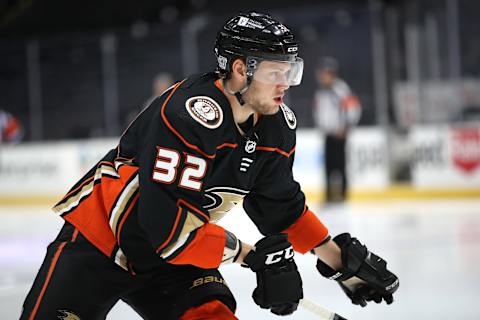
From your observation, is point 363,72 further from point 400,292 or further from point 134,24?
point 134,24

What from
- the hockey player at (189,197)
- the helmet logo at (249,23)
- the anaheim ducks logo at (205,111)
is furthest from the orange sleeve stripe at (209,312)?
the helmet logo at (249,23)

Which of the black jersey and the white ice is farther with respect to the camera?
the white ice

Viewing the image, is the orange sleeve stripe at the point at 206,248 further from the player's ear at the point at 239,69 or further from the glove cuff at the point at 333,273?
the glove cuff at the point at 333,273

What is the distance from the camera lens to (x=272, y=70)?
2195 mm

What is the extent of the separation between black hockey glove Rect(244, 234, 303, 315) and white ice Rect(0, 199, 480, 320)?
123 centimetres

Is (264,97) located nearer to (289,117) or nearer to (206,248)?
(289,117)

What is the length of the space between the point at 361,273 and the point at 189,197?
2.23 ft

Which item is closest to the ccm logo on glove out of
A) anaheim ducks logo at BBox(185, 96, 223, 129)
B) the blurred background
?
anaheim ducks logo at BBox(185, 96, 223, 129)

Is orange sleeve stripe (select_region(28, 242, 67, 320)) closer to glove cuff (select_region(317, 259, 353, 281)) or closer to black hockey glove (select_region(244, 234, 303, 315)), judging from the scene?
black hockey glove (select_region(244, 234, 303, 315))

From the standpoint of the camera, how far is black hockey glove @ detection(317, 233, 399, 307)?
248 centimetres

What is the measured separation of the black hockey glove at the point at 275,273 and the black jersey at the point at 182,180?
11 cm

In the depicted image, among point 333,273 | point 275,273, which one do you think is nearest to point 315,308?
point 333,273

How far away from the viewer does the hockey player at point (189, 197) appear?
2064mm

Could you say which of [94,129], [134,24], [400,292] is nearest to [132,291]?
[400,292]
